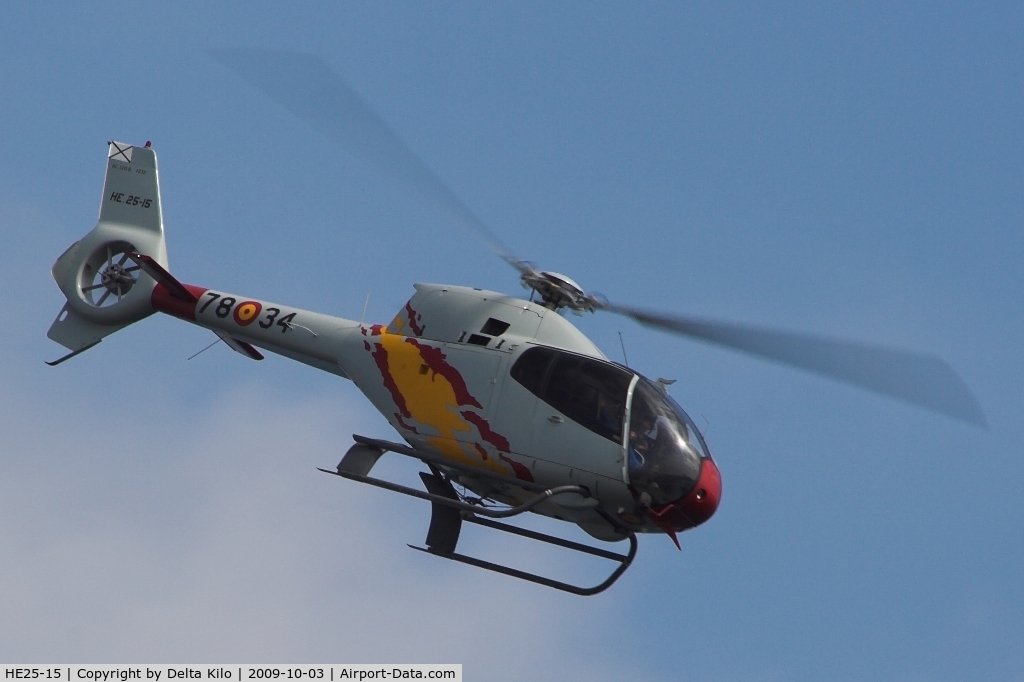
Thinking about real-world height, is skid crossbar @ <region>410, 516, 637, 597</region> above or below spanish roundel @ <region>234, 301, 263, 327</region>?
below

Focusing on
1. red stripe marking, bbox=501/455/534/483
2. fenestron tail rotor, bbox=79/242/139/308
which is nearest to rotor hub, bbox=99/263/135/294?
fenestron tail rotor, bbox=79/242/139/308

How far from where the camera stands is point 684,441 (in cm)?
1443

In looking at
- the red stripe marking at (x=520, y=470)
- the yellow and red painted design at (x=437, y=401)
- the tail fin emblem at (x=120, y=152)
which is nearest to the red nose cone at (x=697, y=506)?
the red stripe marking at (x=520, y=470)

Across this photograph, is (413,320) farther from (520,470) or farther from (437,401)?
(520,470)

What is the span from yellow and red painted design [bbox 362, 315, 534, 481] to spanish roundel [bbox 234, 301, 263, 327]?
1.88 m

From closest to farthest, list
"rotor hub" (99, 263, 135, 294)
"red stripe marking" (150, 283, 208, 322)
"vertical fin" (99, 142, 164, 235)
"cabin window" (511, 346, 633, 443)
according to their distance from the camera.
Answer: "cabin window" (511, 346, 633, 443)
"red stripe marking" (150, 283, 208, 322)
"rotor hub" (99, 263, 135, 294)
"vertical fin" (99, 142, 164, 235)

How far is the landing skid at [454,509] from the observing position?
582 inches

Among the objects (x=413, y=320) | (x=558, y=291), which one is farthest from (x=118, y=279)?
(x=558, y=291)

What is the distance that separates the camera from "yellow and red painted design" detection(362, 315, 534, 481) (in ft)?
49.4

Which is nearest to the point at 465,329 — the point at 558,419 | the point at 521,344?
the point at 521,344

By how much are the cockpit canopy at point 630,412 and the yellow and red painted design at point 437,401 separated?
0.71 meters

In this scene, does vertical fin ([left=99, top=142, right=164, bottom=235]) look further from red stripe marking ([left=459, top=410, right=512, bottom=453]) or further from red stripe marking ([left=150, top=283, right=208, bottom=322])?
red stripe marking ([left=459, top=410, right=512, bottom=453])

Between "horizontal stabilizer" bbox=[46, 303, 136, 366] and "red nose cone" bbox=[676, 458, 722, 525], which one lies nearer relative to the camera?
"red nose cone" bbox=[676, 458, 722, 525]

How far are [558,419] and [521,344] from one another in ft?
3.70
